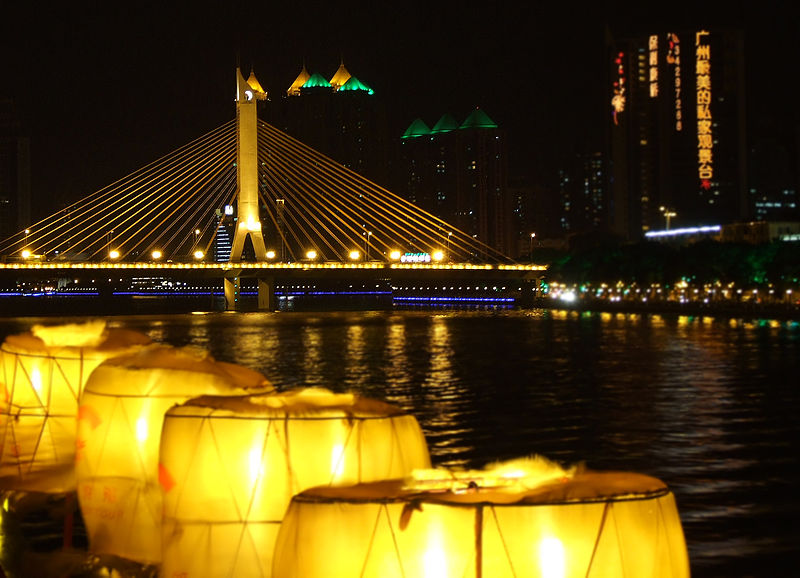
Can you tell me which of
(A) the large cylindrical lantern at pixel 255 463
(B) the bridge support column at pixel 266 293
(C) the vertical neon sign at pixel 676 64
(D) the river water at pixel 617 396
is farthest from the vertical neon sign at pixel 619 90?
(A) the large cylindrical lantern at pixel 255 463

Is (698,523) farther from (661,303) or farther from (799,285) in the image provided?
(661,303)

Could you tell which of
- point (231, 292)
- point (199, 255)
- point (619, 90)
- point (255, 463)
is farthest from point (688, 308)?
point (255, 463)

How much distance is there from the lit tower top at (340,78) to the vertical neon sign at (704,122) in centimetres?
5038

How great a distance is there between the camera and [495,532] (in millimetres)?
6445

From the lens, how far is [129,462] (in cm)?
1166

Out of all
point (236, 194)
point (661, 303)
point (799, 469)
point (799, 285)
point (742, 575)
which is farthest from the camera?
point (661, 303)

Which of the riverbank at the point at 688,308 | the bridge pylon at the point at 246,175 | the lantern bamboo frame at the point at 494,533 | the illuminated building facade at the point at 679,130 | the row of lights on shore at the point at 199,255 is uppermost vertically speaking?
the illuminated building facade at the point at 679,130

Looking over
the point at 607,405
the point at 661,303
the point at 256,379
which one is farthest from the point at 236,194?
the point at 256,379

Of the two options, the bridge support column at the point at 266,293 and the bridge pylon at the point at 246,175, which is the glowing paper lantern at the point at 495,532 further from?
the bridge support column at the point at 266,293

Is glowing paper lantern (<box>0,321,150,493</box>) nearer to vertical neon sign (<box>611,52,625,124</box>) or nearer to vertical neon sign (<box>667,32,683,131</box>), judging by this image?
vertical neon sign (<box>667,32,683,131</box>)

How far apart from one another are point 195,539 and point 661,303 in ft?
274

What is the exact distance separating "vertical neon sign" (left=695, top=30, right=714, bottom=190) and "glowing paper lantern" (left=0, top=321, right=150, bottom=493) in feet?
421

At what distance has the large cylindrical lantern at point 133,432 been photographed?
11.3 meters

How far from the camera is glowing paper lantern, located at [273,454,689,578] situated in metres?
6.42
